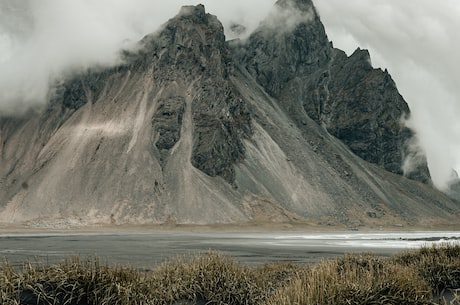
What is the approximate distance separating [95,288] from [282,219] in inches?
7142

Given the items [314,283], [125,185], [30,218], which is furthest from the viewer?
[125,185]

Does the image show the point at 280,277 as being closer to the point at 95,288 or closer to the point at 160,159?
the point at 95,288

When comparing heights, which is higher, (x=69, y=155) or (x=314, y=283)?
(x=69, y=155)

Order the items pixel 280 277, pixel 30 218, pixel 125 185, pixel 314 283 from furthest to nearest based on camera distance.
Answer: pixel 125 185 < pixel 30 218 < pixel 280 277 < pixel 314 283

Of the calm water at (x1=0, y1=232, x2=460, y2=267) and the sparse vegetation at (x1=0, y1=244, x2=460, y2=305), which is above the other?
the sparse vegetation at (x1=0, y1=244, x2=460, y2=305)

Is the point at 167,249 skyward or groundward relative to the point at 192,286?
groundward

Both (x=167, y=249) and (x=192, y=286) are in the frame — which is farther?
(x=167, y=249)

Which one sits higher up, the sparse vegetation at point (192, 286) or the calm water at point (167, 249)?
the sparse vegetation at point (192, 286)

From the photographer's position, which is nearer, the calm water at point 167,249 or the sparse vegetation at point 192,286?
the sparse vegetation at point 192,286

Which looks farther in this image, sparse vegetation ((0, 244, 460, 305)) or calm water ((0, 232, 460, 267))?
calm water ((0, 232, 460, 267))

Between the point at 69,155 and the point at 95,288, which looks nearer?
the point at 95,288

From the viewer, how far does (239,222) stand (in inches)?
7165

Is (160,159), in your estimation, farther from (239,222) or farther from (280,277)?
(280,277)

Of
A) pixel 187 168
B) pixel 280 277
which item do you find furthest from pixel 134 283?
pixel 187 168
